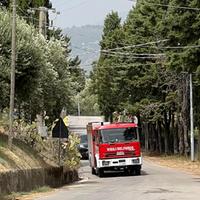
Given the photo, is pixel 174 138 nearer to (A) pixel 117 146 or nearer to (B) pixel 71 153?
(A) pixel 117 146

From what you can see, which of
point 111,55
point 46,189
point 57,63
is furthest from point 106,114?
point 46,189

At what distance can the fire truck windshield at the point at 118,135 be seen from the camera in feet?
113

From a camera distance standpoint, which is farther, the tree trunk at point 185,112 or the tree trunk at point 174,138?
the tree trunk at point 174,138

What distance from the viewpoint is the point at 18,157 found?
79.0ft

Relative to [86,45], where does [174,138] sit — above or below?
below

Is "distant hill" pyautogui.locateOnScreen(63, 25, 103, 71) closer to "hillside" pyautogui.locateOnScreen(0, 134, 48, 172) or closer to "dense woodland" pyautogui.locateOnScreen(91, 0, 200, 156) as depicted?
"dense woodland" pyautogui.locateOnScreen(91, 0, 200, 156)

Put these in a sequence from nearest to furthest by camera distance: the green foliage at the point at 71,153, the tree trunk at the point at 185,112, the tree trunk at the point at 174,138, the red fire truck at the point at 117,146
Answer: the green foliage at the point at 71,153 → the red fire truck at the point at 117,146 → the tree trunk at the point at 185,112 → the tree trunk at the point at 174,138

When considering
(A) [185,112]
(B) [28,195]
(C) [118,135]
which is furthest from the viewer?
(A) [185,112]

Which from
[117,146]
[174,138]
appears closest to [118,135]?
[117,146]

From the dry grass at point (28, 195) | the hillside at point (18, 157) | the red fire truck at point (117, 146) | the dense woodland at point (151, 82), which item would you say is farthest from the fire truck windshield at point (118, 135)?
the dense woodland at point (151, 82)

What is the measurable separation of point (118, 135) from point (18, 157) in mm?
11107

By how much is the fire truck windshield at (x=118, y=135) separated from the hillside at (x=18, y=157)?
6.93 metres

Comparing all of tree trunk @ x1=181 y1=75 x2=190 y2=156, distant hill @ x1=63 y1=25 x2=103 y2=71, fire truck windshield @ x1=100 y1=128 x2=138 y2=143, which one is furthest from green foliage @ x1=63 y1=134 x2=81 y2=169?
distant hill @ x1=63 y1=25 x2=103 y2=71

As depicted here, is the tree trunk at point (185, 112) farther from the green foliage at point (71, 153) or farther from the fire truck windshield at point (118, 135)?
the green foliage at point (71, 153)
